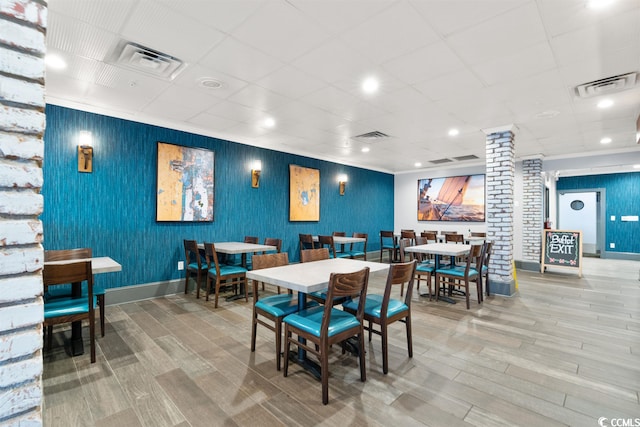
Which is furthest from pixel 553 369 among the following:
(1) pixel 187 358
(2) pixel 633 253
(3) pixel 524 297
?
(2) pixel 633 253

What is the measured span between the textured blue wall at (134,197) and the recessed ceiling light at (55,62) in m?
1.05

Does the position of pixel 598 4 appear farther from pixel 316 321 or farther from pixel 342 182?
pixel 342 182

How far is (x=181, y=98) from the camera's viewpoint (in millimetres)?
3678

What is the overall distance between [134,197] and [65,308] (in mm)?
2166

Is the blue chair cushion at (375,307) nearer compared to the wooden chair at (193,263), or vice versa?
the blue chair cushion at (375,307)

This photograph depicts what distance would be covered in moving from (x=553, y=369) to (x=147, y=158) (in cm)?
529

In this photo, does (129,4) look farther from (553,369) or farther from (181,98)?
(553,369)

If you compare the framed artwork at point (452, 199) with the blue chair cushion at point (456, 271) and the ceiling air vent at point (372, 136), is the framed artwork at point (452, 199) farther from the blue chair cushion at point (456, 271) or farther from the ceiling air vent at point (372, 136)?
the blue chair cushion at point (456, 271)

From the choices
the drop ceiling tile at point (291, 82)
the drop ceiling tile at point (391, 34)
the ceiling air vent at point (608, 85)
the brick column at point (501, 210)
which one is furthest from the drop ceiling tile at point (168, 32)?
the brick column at point (501, 210)

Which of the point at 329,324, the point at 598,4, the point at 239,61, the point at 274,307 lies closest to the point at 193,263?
the point at 274,307

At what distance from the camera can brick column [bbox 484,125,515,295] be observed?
4.69m

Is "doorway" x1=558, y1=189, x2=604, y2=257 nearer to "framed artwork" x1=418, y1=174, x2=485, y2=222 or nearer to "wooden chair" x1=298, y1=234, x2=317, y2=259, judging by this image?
"framed artwork" x1=418, y1=174, x2=485, y2=222

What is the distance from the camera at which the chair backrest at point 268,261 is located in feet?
9.02

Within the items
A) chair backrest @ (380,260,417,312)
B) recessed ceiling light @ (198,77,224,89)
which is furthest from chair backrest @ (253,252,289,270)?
recessed ceiling light @ (198,77,224,89)
